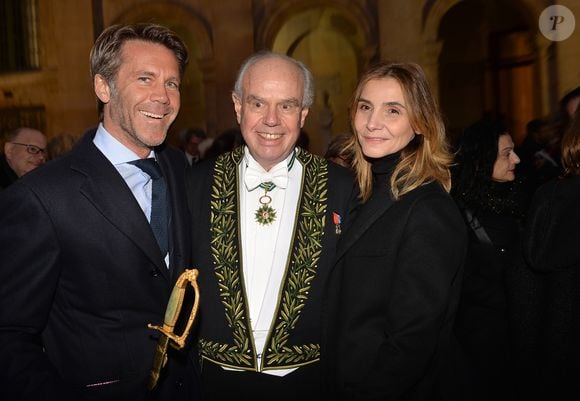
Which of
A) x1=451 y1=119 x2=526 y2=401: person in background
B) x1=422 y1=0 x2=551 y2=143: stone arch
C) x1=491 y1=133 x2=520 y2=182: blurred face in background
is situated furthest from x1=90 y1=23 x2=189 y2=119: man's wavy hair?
x1=422 y1=0 x2=551 y2=143: stone arch

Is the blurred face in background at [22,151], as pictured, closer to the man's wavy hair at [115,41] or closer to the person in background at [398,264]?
the man's wavy hair at [115,41]

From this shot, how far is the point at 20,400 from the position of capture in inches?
55.7

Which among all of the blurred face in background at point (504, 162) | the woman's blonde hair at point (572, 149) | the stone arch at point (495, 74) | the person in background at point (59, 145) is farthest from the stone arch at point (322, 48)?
the woman's blonde hair at point (572, 149)

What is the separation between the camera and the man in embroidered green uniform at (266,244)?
2207mm

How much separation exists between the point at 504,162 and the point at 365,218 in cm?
174

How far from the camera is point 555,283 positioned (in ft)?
8.70

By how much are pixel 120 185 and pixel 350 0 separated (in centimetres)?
819

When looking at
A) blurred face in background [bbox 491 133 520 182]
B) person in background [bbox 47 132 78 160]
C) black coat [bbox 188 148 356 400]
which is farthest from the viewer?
person in background [bbox 47 132 78 160]

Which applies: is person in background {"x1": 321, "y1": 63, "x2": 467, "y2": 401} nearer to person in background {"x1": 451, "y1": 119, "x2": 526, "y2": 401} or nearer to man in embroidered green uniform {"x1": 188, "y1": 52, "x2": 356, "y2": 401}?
man in embroidered green uniform {"x1": 188, "y1": 52, "x2": 356, "y2": 401}

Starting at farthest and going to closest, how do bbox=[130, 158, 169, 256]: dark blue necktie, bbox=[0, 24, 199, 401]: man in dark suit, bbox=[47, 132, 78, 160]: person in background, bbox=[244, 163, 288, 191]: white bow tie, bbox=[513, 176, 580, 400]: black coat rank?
bbox=[47, 132, 78, 160]: person in background
bbox=[513, 176, 580, 400]: black coat
bbox=[244, 163, 288, 191]: white bow tie
bbox=[130, 158, 169, 256]: dark blue necktie
bbox=[0, 24, 199, 401]: man in dark suit

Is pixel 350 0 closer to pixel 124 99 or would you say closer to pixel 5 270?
pixel 124 99

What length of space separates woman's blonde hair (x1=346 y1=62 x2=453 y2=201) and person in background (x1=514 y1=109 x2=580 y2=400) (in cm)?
90

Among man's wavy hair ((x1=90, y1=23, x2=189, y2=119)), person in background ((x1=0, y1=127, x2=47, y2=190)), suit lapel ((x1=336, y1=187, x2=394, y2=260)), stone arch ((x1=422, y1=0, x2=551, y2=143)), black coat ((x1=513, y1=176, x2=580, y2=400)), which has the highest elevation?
stone arch ((x1=422, y1=0, x2=551, y2=143))

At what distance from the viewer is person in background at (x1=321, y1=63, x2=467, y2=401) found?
179cm
